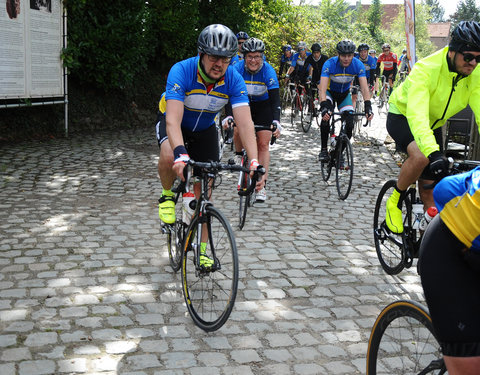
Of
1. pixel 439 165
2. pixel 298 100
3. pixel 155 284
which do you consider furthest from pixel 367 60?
pixel 439 165

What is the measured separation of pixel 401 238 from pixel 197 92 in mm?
2305

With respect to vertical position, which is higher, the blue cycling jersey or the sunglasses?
the sunglasses

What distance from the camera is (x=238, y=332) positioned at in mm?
4219

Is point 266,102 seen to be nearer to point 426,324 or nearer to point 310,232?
point 310,232

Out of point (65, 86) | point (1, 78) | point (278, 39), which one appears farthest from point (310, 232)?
point (278, 39)

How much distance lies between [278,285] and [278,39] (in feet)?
74.7

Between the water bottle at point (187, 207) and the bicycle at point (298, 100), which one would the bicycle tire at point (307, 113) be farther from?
the water bottle at point (187, 207)

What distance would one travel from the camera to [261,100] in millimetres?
8445

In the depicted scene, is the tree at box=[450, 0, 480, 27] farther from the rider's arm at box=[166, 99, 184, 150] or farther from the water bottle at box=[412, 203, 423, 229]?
the rider's arm at box=[166, 99, 184, 150]

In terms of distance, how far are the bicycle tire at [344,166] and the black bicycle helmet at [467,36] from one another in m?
4.65

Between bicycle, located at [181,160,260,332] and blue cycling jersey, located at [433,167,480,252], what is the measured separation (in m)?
1.95

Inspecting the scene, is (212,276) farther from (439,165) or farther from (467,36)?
(467,36)

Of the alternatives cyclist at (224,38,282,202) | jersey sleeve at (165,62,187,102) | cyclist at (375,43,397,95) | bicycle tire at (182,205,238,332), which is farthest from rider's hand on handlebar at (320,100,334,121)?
cyclist at (375,43,397,95)

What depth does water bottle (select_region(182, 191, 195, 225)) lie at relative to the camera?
462 centimetres
